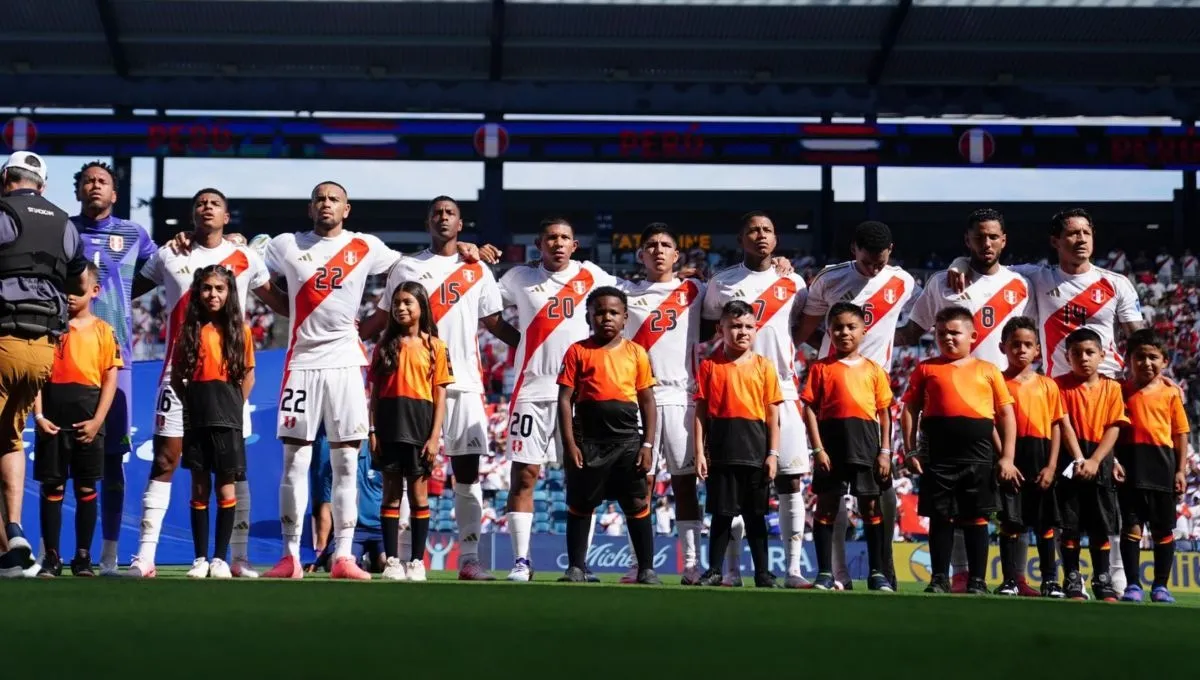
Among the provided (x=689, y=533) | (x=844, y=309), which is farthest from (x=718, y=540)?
(x=844, y=309)

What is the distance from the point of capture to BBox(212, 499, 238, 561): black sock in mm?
7930

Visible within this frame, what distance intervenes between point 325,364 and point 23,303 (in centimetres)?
192

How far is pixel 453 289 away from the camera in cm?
898

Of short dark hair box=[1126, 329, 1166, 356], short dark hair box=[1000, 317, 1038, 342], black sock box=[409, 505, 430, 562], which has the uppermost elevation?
short dark hair box=[1000, 317, 1038, 342]

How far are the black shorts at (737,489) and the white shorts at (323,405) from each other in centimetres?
206

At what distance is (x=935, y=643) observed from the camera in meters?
4.38

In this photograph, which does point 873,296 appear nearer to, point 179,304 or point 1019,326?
point 1019,326

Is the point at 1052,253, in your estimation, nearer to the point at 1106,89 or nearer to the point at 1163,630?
the point at 1106,89

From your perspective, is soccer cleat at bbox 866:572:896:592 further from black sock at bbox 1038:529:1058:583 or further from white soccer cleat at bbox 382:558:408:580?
white soccer cleat at bbox 382:558:408:580

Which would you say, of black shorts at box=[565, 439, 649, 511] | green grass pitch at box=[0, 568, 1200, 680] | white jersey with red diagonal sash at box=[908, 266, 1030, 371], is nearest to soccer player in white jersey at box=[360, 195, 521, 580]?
black shorts at box=[565, 439, 649, 511]

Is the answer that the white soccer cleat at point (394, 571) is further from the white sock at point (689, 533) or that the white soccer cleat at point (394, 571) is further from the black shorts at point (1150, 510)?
the black shorts at point (1150, 510)

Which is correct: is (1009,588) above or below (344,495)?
below

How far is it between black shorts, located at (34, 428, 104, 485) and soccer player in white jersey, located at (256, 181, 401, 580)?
1.00 m

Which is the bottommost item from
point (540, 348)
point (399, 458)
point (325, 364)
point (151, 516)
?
point (151, 516)
